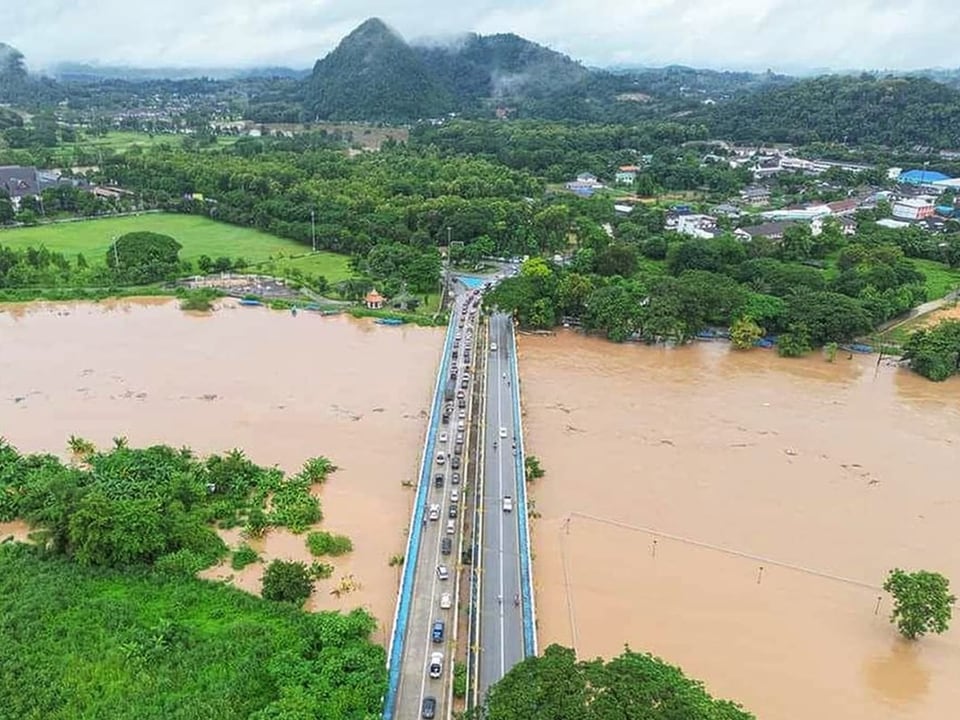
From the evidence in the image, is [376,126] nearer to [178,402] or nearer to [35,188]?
[35,188]

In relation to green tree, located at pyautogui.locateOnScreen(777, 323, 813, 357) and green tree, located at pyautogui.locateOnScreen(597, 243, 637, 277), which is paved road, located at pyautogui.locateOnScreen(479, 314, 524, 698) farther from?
green tree, located at pyautogui.locateOnScreen(597, 243, 637, 277)

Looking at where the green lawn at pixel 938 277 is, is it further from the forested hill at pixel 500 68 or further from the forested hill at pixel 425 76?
the forested hill at pixel 500 68

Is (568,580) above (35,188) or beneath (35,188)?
beneath

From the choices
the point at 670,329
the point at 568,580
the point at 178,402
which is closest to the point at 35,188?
the point at 178,402

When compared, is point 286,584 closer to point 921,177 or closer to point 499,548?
point 499,548

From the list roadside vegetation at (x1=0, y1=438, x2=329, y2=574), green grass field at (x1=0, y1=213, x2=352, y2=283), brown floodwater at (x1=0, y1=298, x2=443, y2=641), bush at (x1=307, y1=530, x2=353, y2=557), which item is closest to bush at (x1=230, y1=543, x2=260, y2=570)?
brown floodwater at (x1=0, y1=298, x2=443, y2=641)

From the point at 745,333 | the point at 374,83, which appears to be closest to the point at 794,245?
the point at 745,333
